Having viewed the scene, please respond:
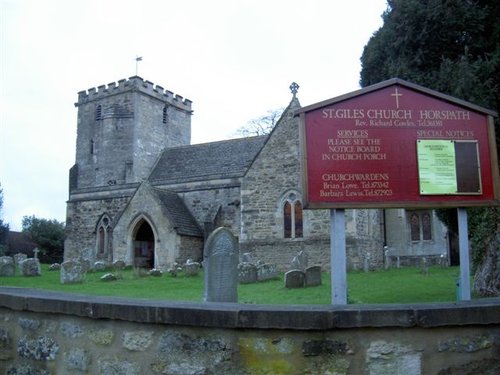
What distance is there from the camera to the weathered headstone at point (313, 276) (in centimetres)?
1402

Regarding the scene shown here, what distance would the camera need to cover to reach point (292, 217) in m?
22.7

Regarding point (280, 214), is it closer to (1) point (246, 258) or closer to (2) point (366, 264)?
(1) point (246, 258)

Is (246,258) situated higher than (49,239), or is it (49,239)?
(49,239)

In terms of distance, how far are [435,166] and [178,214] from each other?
20605 millimetres

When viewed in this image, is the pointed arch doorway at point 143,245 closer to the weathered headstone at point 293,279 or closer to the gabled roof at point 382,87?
the weathered headstone at point 293,279

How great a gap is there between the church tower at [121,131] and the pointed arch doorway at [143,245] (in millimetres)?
9241

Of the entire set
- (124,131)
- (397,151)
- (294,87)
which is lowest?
(397,151)

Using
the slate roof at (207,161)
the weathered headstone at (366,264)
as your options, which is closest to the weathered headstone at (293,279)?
the weathered headstone at (366,264)

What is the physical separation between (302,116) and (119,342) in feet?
13.0

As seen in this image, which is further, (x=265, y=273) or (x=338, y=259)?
(x=265, y=273)

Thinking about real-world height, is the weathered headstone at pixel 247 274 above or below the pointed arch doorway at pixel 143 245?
below

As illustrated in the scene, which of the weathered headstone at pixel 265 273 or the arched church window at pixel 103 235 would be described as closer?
the weathered headstone at pixel 265 273

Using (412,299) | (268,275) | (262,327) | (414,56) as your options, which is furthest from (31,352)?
(414,56)

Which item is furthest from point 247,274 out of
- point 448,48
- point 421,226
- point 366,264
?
point 421,226
